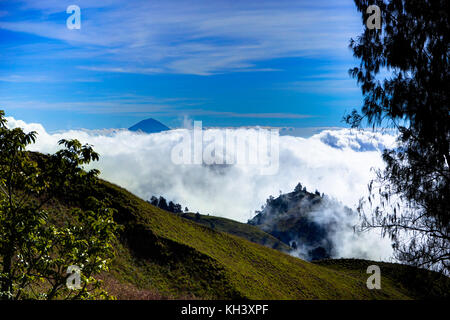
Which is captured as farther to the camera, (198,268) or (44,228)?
(198,268)

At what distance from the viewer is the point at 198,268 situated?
38844 mm

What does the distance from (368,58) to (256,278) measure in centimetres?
3169

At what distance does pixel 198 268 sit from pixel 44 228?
1207 inches

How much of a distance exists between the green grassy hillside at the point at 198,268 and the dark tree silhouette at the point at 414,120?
1074 cm

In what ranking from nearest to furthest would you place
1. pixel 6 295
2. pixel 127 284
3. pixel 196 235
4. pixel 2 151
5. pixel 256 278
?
1. pixel 6 295
2. pixel 2 151
3. pixel 127 284
4. pixel 256 278
5. pixel 196 235

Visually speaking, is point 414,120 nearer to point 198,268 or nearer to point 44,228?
point 44,228

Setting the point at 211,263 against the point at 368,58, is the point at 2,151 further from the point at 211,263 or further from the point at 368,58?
the point at 211,263

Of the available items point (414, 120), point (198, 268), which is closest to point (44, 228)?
point (414, 120)

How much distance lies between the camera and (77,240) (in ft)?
33.0

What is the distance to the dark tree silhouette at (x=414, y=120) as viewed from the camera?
17.0 metres

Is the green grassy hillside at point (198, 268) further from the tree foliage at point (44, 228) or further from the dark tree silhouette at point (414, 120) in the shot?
the tree foliage at point (44, 228)

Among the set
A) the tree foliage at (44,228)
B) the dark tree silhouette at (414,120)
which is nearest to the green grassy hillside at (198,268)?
the dark tree silhouette at (414,120)

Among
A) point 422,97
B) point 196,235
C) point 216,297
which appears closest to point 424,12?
point 422,97

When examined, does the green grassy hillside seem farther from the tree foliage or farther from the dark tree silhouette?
the tree foliage
